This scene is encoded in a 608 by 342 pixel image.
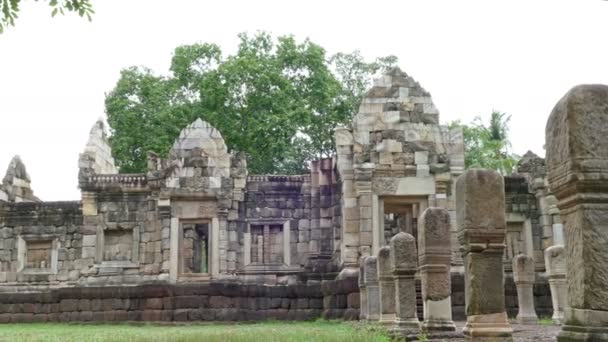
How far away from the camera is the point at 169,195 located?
2025 cm

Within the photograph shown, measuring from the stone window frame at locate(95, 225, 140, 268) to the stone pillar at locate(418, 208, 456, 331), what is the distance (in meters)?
13.9

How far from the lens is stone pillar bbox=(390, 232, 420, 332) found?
9.80 metres

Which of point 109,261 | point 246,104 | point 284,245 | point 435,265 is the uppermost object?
point 246,104

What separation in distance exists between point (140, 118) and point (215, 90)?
3.80 m

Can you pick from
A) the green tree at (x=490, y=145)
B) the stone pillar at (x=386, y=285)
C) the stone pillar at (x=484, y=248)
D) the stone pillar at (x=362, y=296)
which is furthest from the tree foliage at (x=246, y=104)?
the stone pillar at (x=484, y=248)

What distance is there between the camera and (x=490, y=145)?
3569cm

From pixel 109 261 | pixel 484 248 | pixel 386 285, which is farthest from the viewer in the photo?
pixel 109 261

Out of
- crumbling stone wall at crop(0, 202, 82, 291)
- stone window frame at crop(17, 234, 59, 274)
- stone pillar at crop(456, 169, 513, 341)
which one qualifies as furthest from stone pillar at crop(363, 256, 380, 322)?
stone window frame at crop(17, 234, 59, 274)

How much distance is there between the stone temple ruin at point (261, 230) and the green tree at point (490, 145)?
13.1m

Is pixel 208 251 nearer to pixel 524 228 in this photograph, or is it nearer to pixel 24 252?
pixel 24 252

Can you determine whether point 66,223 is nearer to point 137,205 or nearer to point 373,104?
point 137,205

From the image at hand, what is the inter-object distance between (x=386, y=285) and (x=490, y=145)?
1014 inches

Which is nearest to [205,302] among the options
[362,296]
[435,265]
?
[362,296]

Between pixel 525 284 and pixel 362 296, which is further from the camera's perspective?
pixel 362 296
